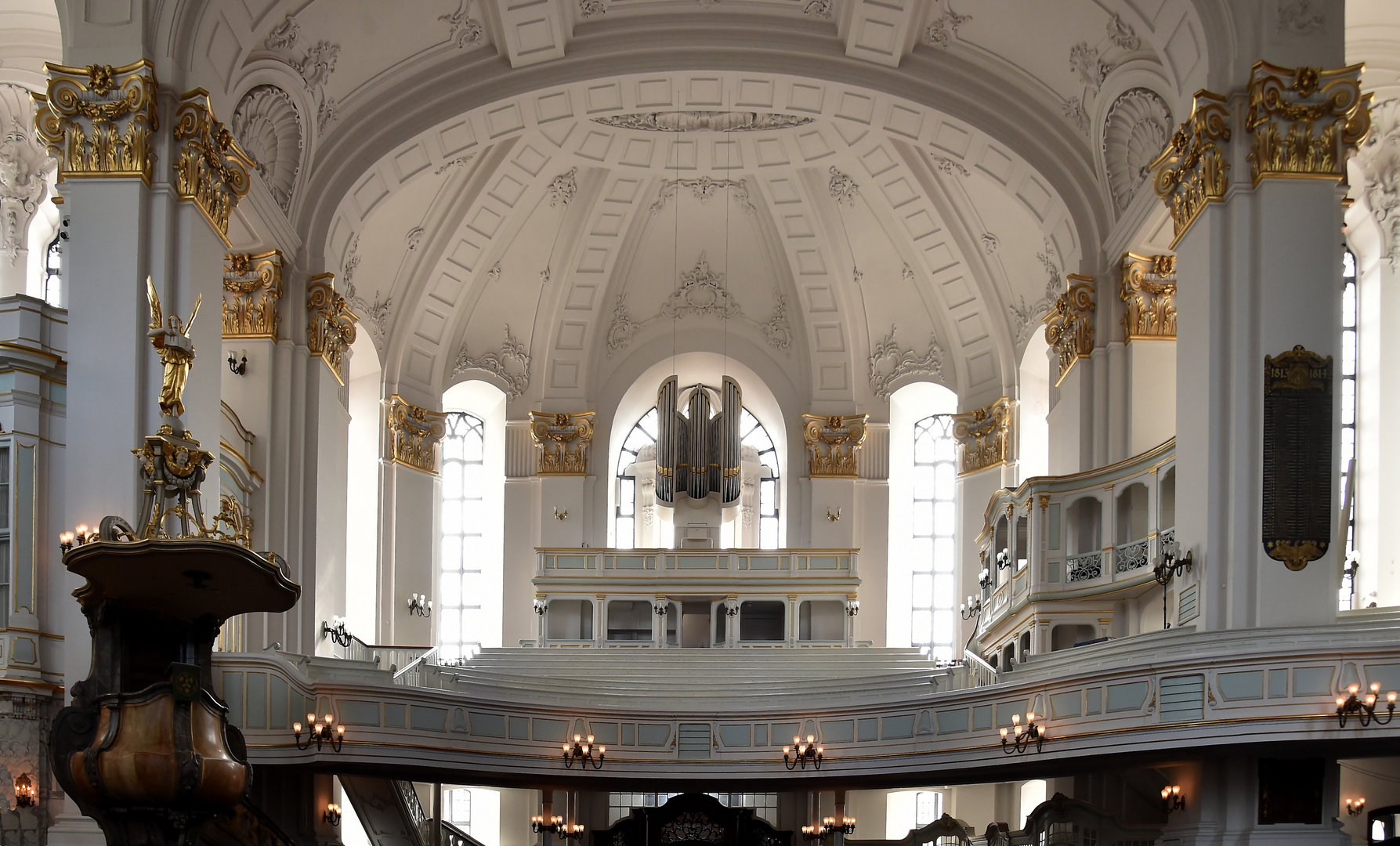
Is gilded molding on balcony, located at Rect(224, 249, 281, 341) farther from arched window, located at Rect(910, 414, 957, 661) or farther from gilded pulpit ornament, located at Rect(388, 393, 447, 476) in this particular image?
arched window, located at Rect(910, 414, 957, 661)

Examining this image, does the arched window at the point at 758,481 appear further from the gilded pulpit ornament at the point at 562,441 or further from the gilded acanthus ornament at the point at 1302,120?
the gilded acanthus ornament at the point at 1302,120

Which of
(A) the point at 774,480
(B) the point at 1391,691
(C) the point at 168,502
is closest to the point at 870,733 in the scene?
(B) the point at 1391,691

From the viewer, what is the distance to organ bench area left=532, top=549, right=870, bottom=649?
37219 millimetres

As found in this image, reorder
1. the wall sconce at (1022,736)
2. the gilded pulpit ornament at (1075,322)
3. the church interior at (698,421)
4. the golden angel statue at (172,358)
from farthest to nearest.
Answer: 1. the gilded pulpit ornament at (1075,322)
2. the wall sconce at (1022,736)
3. the church interior at (698,421)
4. the golden angel statue at (172,358)

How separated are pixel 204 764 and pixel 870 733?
41.6ft

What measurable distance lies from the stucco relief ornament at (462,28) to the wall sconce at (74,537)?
1288cm

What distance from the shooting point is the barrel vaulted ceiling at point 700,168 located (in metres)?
28.9

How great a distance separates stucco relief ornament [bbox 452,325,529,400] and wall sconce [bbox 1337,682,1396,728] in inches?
940

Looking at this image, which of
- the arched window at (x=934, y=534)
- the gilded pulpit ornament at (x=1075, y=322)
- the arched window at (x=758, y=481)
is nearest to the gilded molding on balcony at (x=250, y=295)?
the arched window at (x=758, y=481)

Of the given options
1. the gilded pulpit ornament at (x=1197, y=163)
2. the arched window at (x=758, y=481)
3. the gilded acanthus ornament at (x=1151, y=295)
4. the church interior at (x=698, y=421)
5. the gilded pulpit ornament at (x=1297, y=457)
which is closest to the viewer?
the church interior at (x=698, y=421)

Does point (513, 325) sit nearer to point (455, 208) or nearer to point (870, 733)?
point (455, 208)

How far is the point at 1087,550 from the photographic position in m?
29.6

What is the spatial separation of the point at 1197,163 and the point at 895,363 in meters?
15.6

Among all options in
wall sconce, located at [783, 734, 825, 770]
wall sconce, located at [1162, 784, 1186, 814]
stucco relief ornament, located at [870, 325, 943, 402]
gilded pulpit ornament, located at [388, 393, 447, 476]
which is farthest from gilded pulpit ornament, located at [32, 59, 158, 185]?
stucco relief ornament, located at [870, 325, 943, 402]
